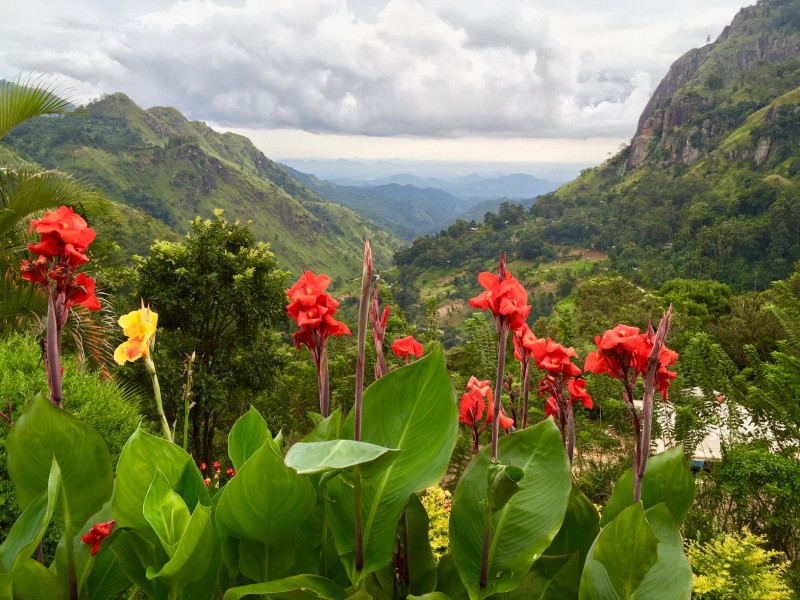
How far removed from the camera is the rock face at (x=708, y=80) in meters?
80.2

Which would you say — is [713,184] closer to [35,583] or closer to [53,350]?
[53,350]

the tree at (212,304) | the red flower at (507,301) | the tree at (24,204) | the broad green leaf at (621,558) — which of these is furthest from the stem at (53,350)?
the tree at (212,304)

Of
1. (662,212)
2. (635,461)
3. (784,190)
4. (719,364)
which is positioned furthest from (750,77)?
(635,461)

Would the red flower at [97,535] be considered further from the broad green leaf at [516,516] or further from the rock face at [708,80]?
the rock face at [708,80]

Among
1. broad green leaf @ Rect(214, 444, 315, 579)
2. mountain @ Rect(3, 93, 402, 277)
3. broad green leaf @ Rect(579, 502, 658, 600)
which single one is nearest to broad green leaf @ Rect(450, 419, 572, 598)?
broad green leaf @ Rect(579, 502, 658, 600)

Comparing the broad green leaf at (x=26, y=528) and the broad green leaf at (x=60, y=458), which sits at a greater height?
the broad green leaf at (x=60, y=458)

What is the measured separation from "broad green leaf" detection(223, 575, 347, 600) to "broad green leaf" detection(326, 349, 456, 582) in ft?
0.22

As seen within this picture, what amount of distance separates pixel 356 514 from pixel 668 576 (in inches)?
24.0

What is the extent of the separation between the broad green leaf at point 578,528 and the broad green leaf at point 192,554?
804 mm

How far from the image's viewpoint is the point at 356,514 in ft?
3.37

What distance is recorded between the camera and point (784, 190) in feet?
164

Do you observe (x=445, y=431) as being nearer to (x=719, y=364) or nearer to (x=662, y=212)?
(x=719, y=364)

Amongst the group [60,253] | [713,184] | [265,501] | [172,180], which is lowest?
[265,501]

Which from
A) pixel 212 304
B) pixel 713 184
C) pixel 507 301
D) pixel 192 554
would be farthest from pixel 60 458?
pixel 713 184
